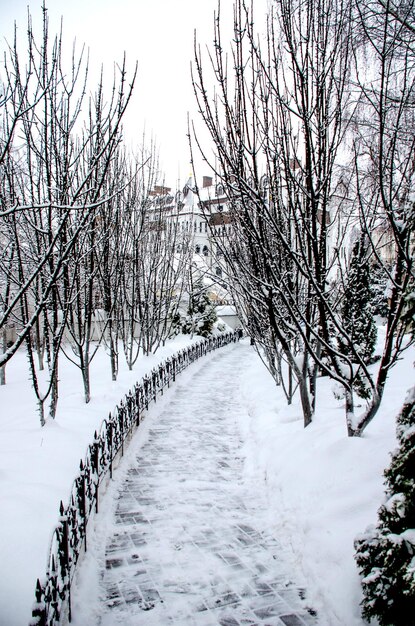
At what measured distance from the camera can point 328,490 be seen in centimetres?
486

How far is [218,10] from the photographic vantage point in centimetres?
545

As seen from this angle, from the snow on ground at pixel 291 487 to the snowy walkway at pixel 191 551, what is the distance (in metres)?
0.30

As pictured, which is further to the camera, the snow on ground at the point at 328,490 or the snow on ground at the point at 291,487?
the snow on ground at the point at 328,490

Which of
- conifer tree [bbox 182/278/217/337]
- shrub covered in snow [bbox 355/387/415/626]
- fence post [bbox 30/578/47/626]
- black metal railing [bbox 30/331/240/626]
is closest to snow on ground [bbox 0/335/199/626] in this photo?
black metal railing [bbox 30/331/240/626]

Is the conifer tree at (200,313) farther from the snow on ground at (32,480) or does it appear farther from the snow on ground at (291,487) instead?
the snow on ground at (291,487)

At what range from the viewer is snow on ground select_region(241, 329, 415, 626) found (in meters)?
3.87

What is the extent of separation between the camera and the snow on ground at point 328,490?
3.87m

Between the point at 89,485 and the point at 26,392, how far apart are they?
8467 mm

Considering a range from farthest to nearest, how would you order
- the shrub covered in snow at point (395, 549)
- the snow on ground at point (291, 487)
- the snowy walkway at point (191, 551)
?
the snowy walkway at point (191, 551)
the snow on ground at point (291, 487)
the shrub covered in snow at point (395, 549)

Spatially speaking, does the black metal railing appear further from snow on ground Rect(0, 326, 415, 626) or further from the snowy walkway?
the snowy walkway

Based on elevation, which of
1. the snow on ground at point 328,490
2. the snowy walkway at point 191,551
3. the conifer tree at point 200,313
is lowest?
the snowy walkway at point 191,551

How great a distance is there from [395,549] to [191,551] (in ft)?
8.33

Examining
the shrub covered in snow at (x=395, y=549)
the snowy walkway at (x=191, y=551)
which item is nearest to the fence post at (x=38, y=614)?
the snowy walkway at (x=191, y=551)

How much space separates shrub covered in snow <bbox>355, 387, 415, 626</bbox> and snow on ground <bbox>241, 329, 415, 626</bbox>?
48 centimetres
